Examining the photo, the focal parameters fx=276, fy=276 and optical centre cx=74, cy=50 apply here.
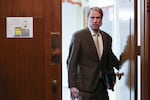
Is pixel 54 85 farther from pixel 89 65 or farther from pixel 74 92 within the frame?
pixel 89 65

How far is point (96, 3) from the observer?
198 inches

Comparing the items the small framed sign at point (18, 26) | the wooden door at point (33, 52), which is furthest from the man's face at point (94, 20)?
the small framed sign at point (18, 26)

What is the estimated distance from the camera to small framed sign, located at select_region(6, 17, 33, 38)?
2.29 meters

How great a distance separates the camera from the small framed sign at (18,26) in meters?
2.29

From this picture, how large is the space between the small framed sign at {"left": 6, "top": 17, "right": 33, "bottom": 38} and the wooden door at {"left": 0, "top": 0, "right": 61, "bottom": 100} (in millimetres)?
25

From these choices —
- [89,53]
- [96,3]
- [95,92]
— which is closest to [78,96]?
[95,92]

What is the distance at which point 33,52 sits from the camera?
231 centimetres

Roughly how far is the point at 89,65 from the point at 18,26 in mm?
802

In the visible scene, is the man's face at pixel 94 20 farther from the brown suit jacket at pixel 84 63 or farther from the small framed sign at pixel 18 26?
the small framed sign at pixel 18 26

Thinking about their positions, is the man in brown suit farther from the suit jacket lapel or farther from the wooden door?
the wooden door

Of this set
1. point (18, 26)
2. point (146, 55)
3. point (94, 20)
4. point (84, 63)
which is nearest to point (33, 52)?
point (18, 26)

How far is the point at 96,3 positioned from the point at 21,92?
3062mm

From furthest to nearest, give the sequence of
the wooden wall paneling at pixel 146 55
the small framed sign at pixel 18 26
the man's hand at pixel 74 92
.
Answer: the man's hand at pixel 74 92
the small framed sign at pixel 18 26
the wooden wall paneling at pixel 146 55

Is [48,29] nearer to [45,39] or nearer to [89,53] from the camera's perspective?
[45,39]
